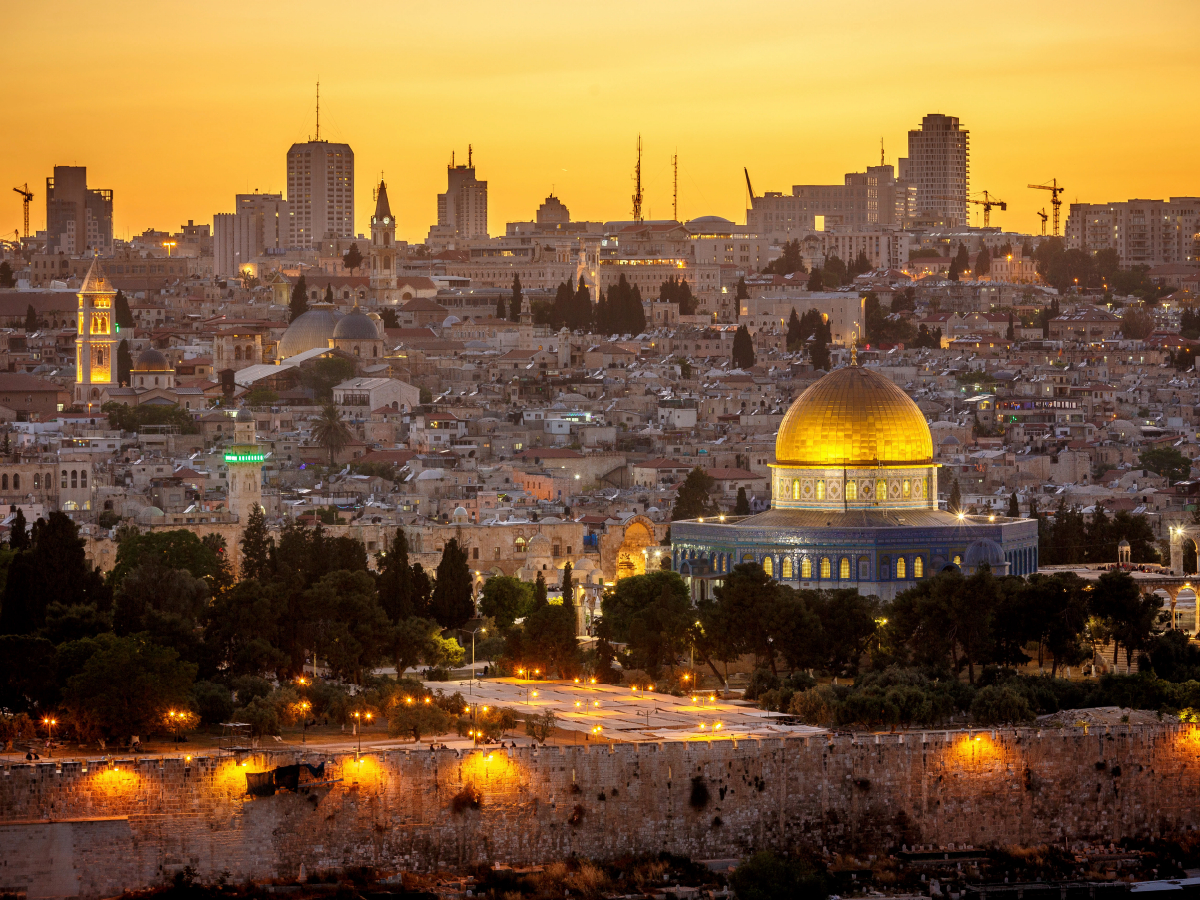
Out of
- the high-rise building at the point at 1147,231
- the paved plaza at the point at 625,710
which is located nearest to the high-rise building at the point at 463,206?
the high-rise building at the point at 1147,231

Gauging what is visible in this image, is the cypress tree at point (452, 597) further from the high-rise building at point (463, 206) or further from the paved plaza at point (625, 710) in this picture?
the high-rise building at point (463, 206)

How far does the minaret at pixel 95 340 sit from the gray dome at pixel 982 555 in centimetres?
5227

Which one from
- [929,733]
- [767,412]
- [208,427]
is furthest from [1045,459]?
[929,733]

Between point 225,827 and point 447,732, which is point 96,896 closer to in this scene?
point 225,827

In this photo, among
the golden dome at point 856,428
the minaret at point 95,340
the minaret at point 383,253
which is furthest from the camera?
the minaret at point 383,253

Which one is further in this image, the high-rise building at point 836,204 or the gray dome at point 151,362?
the high-rise building at point 836,204

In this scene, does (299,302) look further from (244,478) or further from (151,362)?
(244,478)

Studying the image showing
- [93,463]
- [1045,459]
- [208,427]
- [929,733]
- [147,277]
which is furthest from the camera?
[147,277]

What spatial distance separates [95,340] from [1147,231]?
7888cm

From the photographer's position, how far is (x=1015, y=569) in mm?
50312

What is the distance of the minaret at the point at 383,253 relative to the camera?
434ft

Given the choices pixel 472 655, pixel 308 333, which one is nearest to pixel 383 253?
pixel 308 333

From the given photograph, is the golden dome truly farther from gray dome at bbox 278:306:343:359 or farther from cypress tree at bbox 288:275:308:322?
cypress tree at bbox 288:275:308:322

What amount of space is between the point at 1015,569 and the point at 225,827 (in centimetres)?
1976
